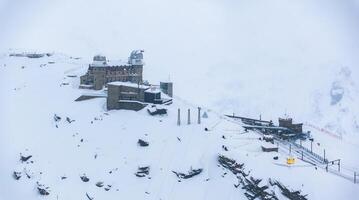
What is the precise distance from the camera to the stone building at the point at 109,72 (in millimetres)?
132250

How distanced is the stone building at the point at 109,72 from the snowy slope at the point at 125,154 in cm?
520

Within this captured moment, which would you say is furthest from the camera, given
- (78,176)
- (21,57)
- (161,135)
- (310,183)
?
(21,57)

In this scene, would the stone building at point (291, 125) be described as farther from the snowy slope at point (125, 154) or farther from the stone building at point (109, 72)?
the stone building at point (109, 72)

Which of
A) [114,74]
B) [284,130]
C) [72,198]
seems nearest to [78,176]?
[72,198]

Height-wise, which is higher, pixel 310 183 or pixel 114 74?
pixel 114 74

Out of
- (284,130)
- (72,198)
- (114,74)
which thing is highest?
(114,74)

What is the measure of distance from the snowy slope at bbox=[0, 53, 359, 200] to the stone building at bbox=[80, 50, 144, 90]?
205 inches

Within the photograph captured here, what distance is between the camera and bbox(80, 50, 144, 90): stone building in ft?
434

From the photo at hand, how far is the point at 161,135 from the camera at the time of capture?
110812 millimetres

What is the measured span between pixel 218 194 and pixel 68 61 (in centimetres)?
8177

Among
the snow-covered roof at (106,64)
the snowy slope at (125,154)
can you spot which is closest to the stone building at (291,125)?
the snowy slope at (125,154)

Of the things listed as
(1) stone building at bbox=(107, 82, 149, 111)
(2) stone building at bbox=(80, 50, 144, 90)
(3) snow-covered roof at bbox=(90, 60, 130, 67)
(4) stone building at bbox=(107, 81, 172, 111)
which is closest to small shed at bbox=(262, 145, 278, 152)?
(4) stone building at bbox=(107, 81, 172, 111)

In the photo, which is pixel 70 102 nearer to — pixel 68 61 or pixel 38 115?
pixel 38 115

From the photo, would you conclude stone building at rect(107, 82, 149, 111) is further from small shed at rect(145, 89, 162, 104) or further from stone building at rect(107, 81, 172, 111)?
small shed at rect(145, 89, 162, 104)
